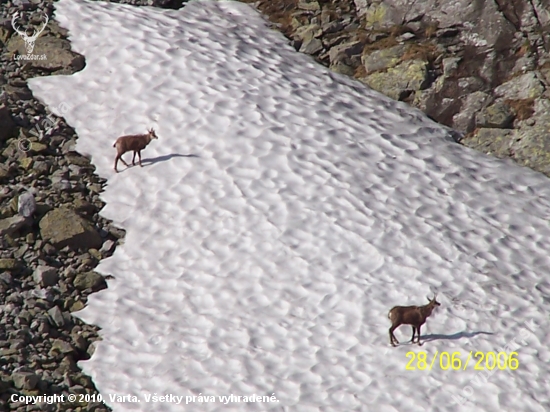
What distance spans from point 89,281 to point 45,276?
617mm

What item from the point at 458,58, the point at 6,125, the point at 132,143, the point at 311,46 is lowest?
the point at 6,125

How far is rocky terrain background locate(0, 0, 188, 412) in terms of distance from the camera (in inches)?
370

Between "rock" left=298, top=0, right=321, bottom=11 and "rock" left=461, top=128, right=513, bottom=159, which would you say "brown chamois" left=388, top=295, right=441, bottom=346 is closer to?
"rock" left=461, top=128, right=513, bottom=159

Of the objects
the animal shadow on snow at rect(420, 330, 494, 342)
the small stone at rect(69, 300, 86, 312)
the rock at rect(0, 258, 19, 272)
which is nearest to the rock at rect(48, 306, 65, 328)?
the small stone at rect(69, 300, 86, 312)

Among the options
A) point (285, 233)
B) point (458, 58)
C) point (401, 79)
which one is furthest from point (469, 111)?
point (285, 233)

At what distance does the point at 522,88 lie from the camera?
14359 mm

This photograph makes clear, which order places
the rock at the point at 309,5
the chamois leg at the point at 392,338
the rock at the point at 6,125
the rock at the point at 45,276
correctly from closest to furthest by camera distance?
the chamois leg at the point at 392,338 < the rock at the point at 45,276 < the rock at the point at 6,125 < the rock at the point at 309,5

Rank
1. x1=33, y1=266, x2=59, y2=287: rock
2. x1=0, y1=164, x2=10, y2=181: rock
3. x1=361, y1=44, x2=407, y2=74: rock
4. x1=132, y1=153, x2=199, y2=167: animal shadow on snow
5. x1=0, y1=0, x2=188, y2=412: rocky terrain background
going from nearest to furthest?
x1=0, y1=0, x2=188, y2=412: rocky terrain background
x1=33, y1=266, x2=59, y2=287: rock
x1=0, y1=164, x2=10, y2=181: rock
x1=132, y1=153, x2=199, y2=167: animal shadow on snow
x1=361, y1=44, x2=407, y2=74: rock

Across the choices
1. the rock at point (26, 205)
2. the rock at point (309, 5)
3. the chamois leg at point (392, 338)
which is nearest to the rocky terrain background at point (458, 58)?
the rock at point (309, 5)

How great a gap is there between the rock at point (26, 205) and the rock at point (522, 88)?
891 cm

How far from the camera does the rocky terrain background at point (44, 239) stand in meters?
9.39

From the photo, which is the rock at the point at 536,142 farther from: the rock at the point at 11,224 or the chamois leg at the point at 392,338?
the rock at the point at 11,224

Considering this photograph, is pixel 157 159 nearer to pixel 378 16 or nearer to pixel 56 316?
pixel 56 316

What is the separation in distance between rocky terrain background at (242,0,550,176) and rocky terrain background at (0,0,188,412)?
553 centimetres
